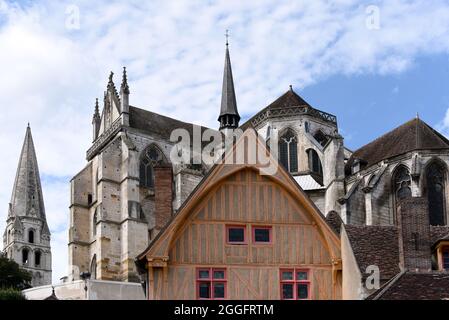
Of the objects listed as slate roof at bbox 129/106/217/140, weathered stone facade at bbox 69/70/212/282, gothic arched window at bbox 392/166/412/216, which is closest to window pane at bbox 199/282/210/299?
gothic arched window at bbox 392/166/412/216

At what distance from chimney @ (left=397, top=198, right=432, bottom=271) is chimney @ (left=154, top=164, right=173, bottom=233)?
6494 millimetres

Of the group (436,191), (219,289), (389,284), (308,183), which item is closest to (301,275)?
(219,289)

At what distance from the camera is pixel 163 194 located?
90.0 ft

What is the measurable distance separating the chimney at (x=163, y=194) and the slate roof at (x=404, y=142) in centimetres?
3329

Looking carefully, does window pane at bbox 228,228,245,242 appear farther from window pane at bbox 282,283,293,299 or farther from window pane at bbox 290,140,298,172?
window pane at bbox 290,140,298,172

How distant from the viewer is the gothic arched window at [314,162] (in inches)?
2665

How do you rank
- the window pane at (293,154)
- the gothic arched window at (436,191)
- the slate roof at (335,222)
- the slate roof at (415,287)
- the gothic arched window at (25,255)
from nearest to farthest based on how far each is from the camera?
the slate roof at (415,287) < the slate roof at (335,222) < the gothic arched window at (436,191) < the window pane at (293,154) < the gothic arched window at (25,255)

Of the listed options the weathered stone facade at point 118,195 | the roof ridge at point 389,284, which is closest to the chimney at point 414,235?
the roof ridge at point 389,284

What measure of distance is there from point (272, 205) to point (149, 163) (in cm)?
4719

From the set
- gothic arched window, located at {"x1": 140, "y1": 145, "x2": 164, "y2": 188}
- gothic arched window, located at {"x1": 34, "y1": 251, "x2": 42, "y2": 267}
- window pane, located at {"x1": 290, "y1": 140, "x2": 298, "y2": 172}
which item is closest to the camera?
window pane, located at {"x1": 290, "y1": 140, "x2": 298, "y2": 172}

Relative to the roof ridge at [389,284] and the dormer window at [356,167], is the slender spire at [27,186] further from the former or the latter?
the roof ridge at [389,284]

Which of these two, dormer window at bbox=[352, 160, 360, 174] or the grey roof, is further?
the grey roof

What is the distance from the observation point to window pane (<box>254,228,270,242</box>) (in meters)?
25.8
